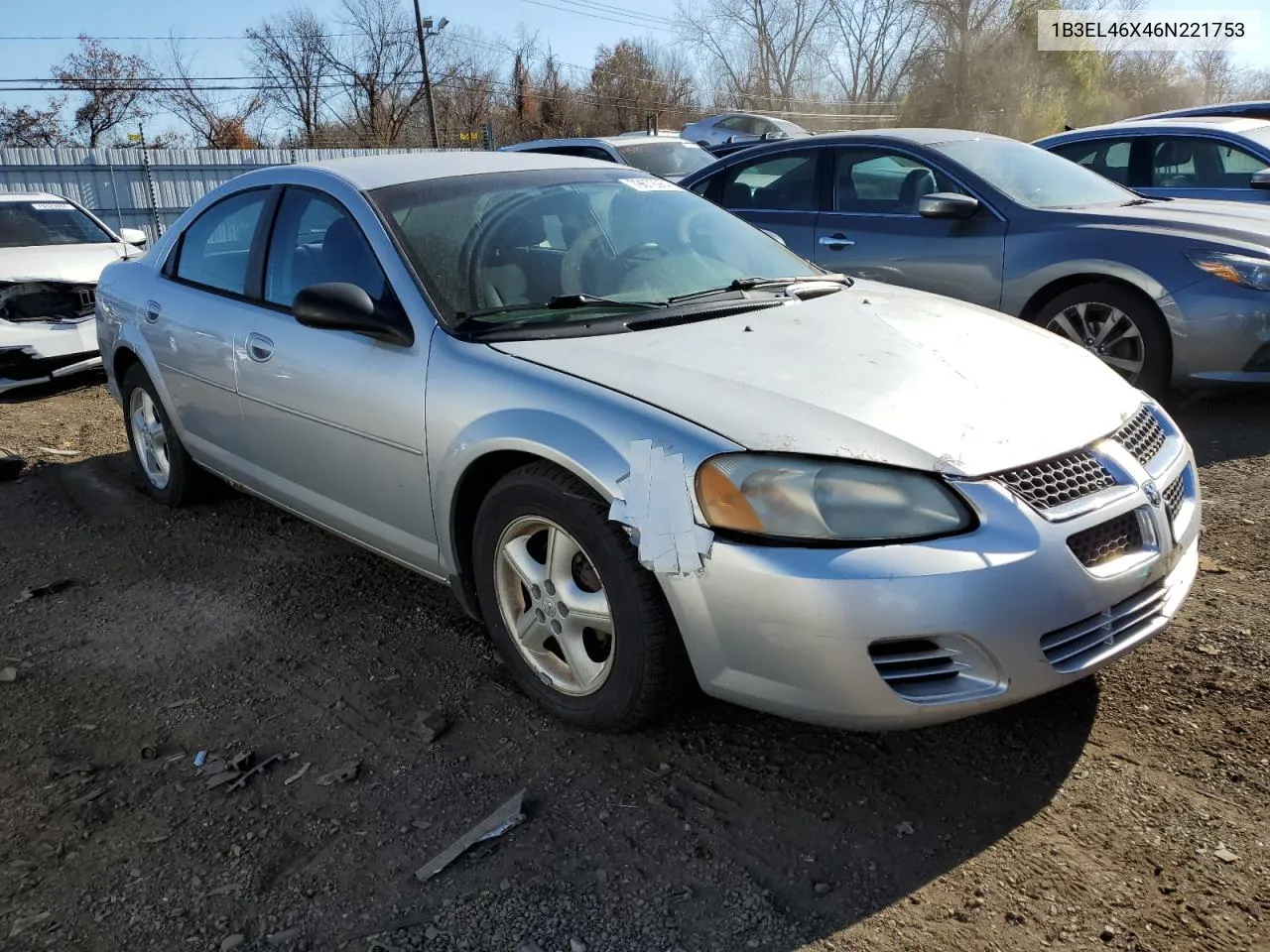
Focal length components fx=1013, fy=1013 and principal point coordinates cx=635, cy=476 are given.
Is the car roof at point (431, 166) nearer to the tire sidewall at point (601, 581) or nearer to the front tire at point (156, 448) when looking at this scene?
the tire sidewall at point (601, 581)

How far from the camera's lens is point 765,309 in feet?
10.7

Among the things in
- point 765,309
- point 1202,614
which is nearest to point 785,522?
point 765,309

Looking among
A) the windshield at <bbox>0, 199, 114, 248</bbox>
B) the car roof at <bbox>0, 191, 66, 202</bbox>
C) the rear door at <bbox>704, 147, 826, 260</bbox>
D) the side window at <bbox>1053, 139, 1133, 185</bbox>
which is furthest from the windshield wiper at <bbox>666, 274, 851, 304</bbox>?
the car roof at <bbox>0, 191, 66, 202</bbox>

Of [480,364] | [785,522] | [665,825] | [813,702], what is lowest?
[665,825]

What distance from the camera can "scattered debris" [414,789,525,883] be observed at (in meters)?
2.29

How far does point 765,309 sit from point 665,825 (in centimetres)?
165

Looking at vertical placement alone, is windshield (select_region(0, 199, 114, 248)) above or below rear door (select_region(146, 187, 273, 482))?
above

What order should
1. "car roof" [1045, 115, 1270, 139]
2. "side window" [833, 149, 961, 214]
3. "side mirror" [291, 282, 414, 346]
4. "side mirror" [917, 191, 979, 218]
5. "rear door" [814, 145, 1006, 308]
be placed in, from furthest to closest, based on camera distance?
"car roof" [1045, 115, 1270, 139] < "side window" [833, 149, 961, 214] < "rear door" [814, 145, 1006, 308] < "side mirror" [917, 191, 979, 218] < "side mirror" [291, 282, 414, 346]

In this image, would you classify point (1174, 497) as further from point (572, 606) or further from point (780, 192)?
point (780, 192)

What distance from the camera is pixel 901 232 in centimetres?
624

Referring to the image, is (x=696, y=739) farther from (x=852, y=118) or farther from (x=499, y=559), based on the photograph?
(x=852, y=118)

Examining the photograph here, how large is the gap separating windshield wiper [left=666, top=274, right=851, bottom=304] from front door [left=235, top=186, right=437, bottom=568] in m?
0.88

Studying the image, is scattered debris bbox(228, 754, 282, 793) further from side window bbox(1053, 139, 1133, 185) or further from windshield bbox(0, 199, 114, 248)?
side window bbox(1053, 139, 1133, 185)

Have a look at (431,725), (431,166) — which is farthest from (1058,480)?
(431,166)
